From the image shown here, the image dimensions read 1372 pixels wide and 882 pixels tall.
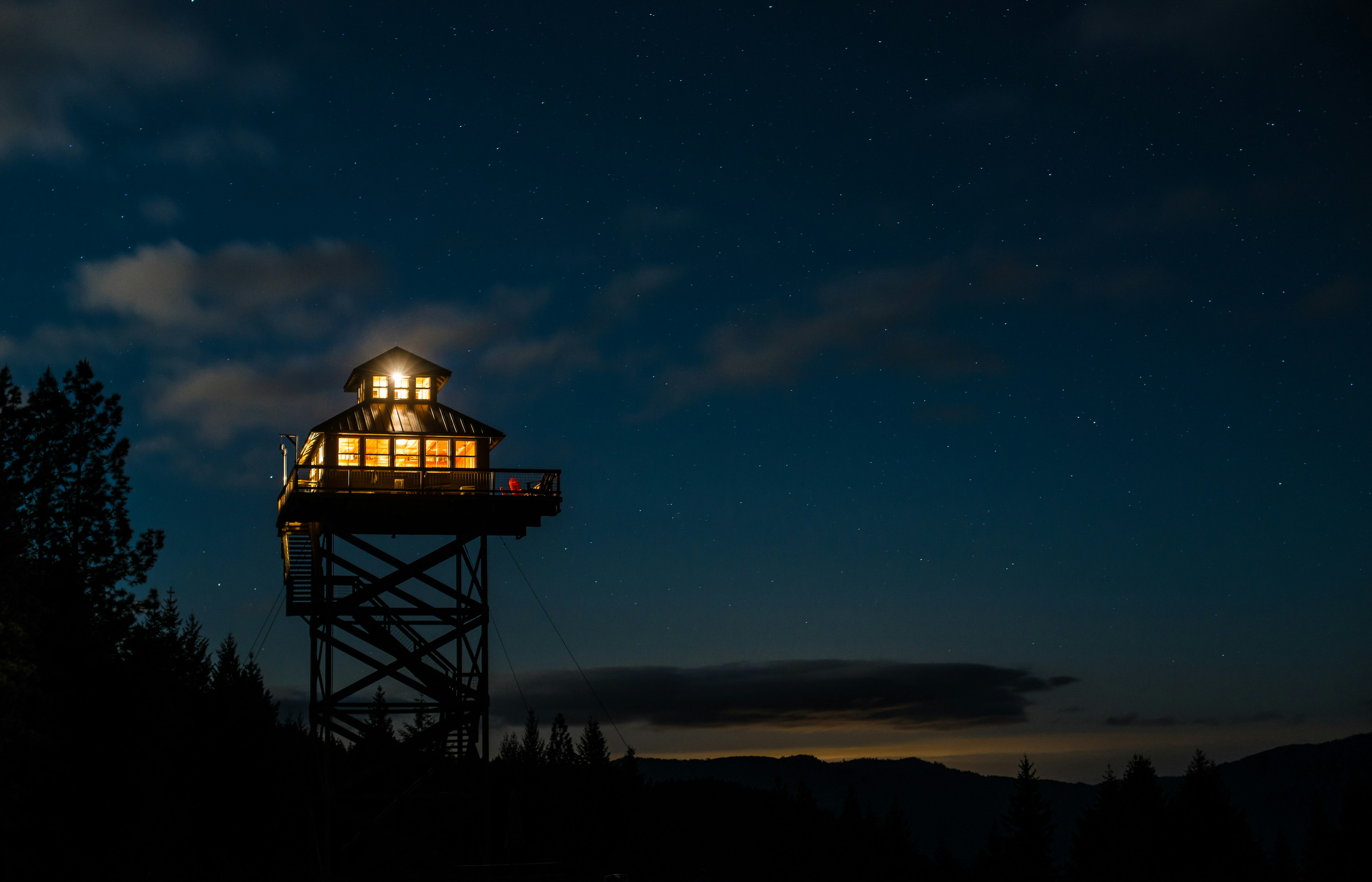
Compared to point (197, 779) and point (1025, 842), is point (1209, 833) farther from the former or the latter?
point (197, 779)

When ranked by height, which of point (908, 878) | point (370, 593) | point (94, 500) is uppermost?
point (94, 500)

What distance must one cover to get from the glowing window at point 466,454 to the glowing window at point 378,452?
2.01 metres

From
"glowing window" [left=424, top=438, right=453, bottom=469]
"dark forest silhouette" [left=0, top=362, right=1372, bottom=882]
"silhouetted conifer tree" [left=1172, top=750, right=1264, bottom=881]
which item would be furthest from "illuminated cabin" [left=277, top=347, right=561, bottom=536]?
"silhouetted conifer tree" [left=1172, top=750, right=1264, bottom=881]

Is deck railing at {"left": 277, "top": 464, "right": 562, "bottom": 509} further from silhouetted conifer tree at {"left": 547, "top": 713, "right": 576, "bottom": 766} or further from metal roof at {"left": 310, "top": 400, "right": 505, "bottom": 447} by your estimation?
silhouetted conifer tree at {"left": 547, "top": 713, "right": 576, "bottom": 766}

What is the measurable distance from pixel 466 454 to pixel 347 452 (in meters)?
3.62

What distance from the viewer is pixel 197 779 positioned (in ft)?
195

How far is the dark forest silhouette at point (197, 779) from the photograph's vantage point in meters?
37.4

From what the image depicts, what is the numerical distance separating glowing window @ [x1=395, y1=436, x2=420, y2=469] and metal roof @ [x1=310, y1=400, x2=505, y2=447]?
0.24m

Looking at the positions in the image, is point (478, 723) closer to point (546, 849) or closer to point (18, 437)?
point (18, 437)

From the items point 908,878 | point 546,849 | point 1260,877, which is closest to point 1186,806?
point 1260,877

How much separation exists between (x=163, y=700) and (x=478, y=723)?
11597 millimetres

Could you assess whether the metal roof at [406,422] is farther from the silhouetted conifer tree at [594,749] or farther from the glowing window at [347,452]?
the silhouetted conifer tree at [594,749]

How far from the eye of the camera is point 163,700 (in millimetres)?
43031

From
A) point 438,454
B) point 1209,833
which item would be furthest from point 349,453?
point 1209,833
